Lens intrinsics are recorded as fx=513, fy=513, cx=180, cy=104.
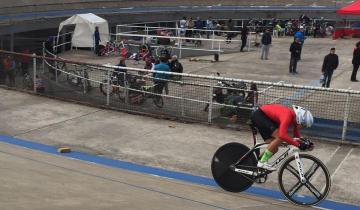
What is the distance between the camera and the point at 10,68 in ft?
53.0

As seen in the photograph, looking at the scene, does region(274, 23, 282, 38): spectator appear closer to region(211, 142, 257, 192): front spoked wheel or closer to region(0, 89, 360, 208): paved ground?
region(0, 89, 360, 208): paved ground

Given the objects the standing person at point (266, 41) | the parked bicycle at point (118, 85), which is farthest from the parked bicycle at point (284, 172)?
the standing person at point (266, 41)

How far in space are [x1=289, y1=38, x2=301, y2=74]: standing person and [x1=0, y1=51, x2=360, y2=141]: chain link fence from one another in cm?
780

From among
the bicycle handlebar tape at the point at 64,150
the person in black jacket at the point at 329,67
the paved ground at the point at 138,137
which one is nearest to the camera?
the paved ground at the point at 138,137

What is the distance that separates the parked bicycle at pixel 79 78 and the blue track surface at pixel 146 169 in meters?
3.63

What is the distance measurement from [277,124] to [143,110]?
662cm

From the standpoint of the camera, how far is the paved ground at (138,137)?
9292 millimetres

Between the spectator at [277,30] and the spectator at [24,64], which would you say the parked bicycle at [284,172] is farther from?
the spectator at [277,30]

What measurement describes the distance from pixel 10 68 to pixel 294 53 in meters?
11.2

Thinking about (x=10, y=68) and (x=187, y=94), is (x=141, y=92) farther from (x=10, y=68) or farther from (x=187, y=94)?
(x=10, y=68)

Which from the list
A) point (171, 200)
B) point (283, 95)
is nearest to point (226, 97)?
point (283, 95)

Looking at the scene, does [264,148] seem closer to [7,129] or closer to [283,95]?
[283,95]

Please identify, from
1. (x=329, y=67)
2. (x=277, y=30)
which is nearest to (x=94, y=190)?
(x=329, y=67)

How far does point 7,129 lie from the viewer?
11.8 m
